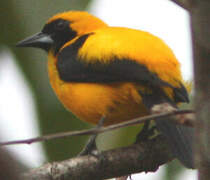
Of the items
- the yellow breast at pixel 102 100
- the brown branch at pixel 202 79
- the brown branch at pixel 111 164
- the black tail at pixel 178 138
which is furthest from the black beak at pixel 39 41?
the brown branch at pixel 202 79

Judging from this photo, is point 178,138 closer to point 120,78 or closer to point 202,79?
point 120,78

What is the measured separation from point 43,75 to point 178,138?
2.05 meters

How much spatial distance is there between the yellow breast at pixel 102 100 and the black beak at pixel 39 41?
0.83m

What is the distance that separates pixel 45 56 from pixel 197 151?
4048 millimetres

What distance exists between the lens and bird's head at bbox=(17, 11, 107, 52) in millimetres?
5070

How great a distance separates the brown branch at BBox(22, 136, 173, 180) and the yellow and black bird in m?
0.33

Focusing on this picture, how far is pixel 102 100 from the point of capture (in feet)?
12.9

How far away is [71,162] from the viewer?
340cm

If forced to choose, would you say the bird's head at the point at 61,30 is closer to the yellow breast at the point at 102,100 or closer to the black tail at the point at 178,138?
the yellow breast at the point at 102,100

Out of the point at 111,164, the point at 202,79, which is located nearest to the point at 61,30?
the point at 111,164

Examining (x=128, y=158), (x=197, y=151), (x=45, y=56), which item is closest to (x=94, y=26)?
(x=45, y=56)

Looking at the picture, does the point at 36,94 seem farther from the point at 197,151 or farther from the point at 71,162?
the point at 197,151

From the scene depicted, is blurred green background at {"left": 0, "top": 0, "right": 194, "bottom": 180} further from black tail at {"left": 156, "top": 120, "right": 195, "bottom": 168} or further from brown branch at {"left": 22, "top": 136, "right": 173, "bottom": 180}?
black tail at {"left": 156, "top": 120, "right": 195, "bottom": 168}

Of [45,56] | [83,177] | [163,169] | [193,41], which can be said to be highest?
[45,56]
